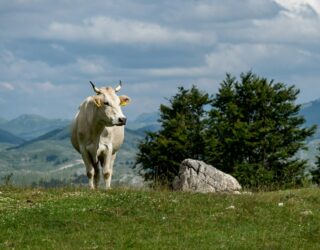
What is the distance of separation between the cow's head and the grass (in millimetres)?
2683

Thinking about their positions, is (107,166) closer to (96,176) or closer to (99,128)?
(96,176)

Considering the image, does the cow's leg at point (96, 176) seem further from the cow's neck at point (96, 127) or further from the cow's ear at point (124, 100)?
the cow's ear at point (124, 100)

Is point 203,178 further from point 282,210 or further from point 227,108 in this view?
point 227,108

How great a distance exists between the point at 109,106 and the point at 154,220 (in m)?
6.89

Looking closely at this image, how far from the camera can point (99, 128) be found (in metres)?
25.0

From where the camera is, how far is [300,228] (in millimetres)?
18344

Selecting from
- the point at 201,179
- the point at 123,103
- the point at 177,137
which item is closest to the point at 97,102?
the point at 123,103

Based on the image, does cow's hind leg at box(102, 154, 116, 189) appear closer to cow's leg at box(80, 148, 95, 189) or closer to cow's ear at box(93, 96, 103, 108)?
cow's leg at box(80, 148, 95, 189)

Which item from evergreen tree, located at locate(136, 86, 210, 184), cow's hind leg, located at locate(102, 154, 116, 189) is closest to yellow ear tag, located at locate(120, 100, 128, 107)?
cow's hind leg, located at locate(102, 154, 116, 189)

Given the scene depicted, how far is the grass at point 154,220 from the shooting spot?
1638cm

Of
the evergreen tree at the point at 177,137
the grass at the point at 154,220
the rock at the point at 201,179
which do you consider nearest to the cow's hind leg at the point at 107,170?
the grass at the point at 154,220

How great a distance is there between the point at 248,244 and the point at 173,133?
5077 centimetres

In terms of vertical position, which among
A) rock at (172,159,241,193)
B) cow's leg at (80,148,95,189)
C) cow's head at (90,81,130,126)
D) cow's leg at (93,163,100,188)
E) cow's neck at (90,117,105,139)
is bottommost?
rock at (172,159,241,193)

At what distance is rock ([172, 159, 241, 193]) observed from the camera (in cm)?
3072
